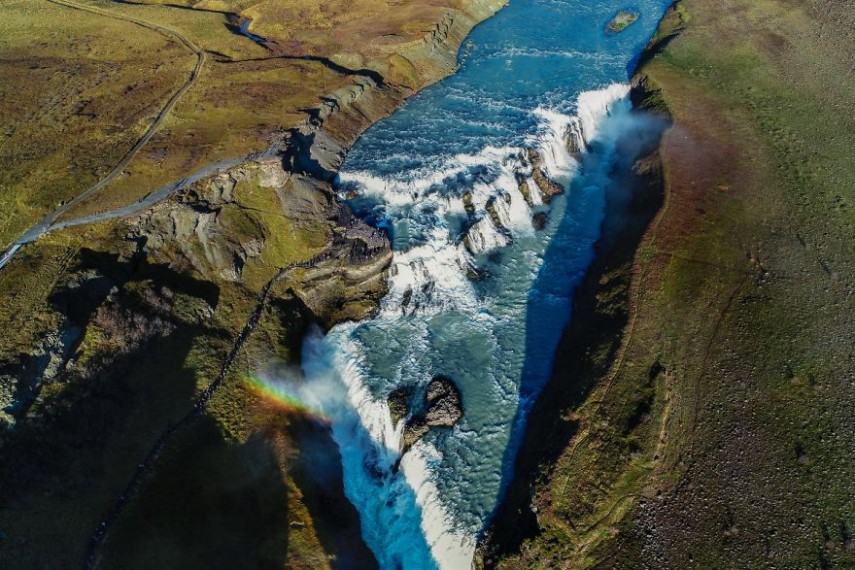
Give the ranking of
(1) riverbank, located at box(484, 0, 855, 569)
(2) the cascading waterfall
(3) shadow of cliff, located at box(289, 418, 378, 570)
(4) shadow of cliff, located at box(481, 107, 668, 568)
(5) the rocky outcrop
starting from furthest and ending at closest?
1. (5) the rocky outcrop
2. (2) the cascading waterfall
3. (3) shadow of cliff, located at box(289, 418, 378, 570)
4. (4) shadow of cliff, located at box(481, 107, 668, 568)
5. (1) riverbank, located at box(484, 0, 855, 569)

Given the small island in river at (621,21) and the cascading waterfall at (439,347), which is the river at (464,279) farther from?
the small island in river at (621,21)

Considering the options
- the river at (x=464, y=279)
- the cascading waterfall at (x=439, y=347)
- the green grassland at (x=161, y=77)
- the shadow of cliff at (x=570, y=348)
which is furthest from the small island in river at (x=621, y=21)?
the shadow of cliff at (x=570, y=348)

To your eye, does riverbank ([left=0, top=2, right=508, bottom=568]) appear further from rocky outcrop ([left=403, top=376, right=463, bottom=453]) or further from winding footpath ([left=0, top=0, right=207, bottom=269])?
rocky outcrop ([left=403, top=376, right=463, bottom=453])

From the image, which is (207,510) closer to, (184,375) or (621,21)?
(184,375)

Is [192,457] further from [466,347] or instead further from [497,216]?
[497,216]

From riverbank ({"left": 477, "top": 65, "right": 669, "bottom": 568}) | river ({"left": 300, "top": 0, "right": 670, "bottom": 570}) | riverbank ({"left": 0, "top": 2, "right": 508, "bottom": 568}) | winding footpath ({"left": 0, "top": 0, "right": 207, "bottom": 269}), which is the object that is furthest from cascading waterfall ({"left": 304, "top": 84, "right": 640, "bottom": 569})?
winding footpath ({"left": 0, "top": 0, "right": 207, "bottom": 269})

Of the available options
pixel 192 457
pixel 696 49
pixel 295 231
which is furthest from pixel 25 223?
pixel 696 49
